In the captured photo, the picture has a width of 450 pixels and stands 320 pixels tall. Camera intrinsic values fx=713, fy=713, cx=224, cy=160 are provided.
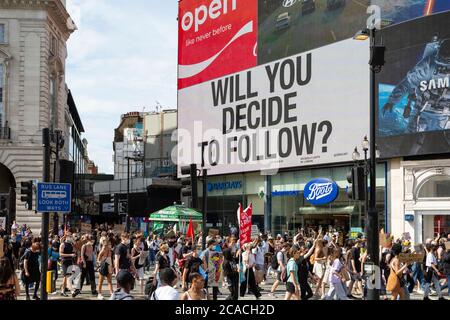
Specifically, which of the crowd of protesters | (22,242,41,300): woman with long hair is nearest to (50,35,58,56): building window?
the crowd of protesters

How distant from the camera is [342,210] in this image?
140 ft

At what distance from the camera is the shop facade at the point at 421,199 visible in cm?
3659

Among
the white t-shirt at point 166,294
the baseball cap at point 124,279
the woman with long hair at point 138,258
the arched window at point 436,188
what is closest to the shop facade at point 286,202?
the arched window at point 436,188

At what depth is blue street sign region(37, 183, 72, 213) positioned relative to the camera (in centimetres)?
1625

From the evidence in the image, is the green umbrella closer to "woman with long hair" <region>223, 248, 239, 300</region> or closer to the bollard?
the bollard

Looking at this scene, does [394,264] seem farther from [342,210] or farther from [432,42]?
[342,210]

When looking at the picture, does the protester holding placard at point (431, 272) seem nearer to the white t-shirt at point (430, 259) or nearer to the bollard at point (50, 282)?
the white t-shirt at point (430, 259)

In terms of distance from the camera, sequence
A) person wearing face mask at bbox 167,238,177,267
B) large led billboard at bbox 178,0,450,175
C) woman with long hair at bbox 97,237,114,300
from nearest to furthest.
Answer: woman with long hair at bbox 97,237,114,300 → person wearing face mask at bbox 167,238,177,267 → large led billboard at bbox 178,0,450,175

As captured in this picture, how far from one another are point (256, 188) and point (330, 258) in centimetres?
3455

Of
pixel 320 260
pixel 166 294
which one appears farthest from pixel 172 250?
pixel 166 294

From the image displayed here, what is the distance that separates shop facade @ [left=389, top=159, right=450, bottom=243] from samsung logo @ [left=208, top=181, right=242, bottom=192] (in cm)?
1743

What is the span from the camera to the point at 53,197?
16531 millimetres

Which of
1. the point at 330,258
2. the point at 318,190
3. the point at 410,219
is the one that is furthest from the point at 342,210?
the point at 330,258

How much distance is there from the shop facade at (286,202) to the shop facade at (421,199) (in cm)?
125
